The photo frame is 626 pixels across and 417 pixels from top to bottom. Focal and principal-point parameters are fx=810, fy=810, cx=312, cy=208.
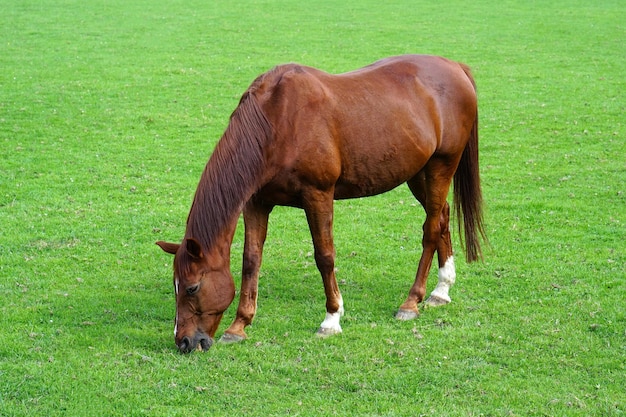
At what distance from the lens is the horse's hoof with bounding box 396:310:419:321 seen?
278 inches

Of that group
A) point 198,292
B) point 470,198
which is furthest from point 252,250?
point 470,198

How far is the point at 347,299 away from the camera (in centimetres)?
752

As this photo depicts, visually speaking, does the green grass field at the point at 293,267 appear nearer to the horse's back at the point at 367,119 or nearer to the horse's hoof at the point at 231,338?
the horse's hoof at the point at 231,338

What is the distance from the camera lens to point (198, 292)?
20.1 ft

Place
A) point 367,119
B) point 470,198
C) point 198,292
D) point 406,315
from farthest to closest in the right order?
point 470,198
point 406,315
point 367,119
point 198,292

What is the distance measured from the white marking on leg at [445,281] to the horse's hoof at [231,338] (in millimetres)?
1923

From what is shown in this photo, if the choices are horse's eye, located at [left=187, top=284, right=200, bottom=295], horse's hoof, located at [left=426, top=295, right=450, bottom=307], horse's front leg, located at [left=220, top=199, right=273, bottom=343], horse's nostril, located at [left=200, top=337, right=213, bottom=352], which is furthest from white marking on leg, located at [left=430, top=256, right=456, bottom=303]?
horse's eye, located at [left=187, top=284, right=200, bottom=295]

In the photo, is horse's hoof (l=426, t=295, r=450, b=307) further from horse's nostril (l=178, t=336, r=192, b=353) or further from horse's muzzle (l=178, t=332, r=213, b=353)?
horse's nostril (l=178, t=336, r=192, b=353)

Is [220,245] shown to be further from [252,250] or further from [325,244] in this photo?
[325,244]

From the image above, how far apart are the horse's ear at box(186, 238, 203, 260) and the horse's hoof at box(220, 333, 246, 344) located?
83cm

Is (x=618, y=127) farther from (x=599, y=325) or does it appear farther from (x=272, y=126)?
(x=272, y=126)

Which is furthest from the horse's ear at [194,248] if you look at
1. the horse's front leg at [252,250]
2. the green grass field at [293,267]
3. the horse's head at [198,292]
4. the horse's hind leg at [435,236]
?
the horse's hind leg at [435,236]

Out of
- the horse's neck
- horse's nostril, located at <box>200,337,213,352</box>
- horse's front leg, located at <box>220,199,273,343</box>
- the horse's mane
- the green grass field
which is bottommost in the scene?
the green grass field

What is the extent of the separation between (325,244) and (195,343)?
134 centimetres
